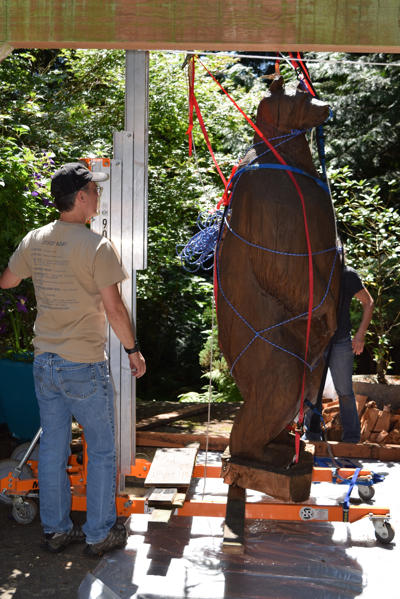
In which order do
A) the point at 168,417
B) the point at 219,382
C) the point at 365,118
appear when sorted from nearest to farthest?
the point at 168,417 < the point at 219,382 < the point at 365,118

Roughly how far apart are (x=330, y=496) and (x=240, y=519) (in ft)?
3.46

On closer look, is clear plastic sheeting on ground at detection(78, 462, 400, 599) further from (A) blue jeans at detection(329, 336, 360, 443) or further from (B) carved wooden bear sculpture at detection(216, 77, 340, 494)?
(A) blue jeans at detection(329, 336, 360, 443)

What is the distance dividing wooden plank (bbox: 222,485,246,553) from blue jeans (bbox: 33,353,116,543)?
0.56 m

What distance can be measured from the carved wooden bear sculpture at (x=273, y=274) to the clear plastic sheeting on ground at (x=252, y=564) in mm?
446

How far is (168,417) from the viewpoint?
19.8 ft

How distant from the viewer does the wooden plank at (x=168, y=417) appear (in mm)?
5828

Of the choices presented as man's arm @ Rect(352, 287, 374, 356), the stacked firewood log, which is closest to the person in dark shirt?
man's arm @ Rect(352, 287, 374, 356)

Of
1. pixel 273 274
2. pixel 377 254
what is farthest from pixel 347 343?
pixel 377 254

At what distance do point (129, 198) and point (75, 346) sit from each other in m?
0.97

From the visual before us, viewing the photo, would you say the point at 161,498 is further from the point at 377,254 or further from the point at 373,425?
the point at 377,254

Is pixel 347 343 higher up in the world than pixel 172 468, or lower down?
higher up

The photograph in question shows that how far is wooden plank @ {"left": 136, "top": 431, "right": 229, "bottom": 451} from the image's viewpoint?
5.21m

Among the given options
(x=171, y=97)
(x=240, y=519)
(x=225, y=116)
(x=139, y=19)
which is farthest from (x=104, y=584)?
(x=225, y=116)

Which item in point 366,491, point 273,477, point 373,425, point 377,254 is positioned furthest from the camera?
point 377,254
